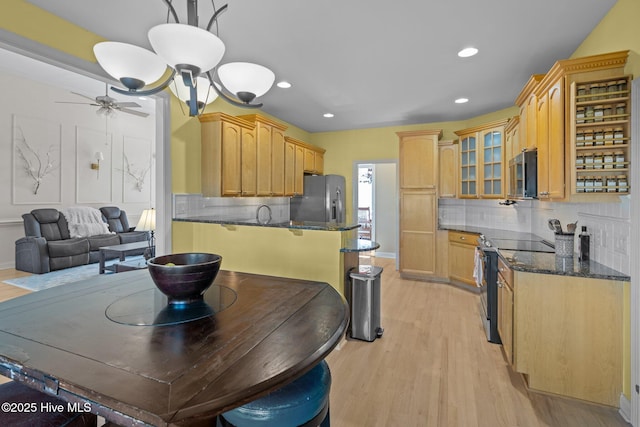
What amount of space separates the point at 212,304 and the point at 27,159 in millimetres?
6504

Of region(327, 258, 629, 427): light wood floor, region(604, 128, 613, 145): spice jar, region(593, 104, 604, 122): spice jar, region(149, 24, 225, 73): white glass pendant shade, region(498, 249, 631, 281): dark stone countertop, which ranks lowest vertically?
region(327, 258, 629, 427): light wood floor

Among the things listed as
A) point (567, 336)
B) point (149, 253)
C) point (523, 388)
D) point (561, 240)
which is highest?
point (561, 240)

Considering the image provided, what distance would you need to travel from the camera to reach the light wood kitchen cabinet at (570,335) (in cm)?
192

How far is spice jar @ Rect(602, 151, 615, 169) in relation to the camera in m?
1.95

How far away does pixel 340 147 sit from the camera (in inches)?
240

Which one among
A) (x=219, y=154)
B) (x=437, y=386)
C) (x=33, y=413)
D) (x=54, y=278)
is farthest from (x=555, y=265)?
(x=54, y=278)

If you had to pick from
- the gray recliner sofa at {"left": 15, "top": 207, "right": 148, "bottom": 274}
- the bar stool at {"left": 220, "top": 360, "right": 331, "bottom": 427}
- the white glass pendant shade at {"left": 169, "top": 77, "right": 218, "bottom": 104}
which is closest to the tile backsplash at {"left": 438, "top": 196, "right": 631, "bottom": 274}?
the bar stool at {"left": 220, "top": 360, "right": 331, "bottom": 427}

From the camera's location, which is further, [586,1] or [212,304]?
[586,1]

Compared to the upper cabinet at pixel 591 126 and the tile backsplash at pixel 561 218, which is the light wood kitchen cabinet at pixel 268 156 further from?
the upper cabinet at pixel 591 126

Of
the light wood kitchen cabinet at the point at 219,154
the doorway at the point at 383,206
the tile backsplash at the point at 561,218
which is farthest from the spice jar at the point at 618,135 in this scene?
the doorway at the point at 383,206

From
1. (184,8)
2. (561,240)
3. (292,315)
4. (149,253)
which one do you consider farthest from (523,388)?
(149,253)

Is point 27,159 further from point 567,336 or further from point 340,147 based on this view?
point 567,336

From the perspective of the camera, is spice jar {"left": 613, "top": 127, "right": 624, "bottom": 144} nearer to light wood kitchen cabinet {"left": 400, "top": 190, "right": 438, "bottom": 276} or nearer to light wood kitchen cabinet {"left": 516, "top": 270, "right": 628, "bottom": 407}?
light wood kitchen cabinet {"left": 516, "top": 270, "right": 628, "bottom": 407}

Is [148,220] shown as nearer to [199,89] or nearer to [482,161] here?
[199,89]
